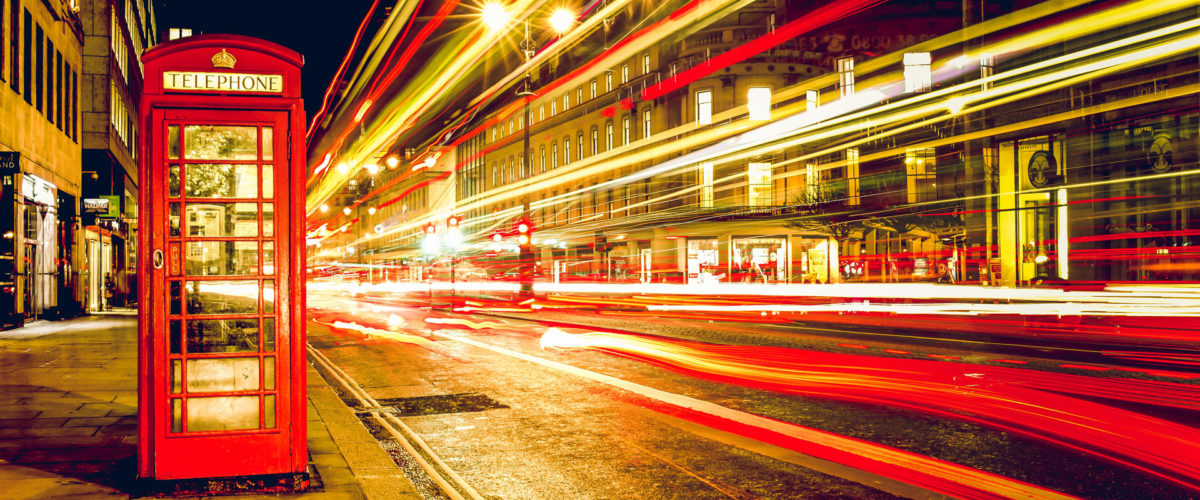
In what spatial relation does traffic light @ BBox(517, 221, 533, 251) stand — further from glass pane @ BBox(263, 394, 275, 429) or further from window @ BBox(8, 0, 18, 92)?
glass pane @ BBox(263, 394, 275, 429)

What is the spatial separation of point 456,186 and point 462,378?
71.6m

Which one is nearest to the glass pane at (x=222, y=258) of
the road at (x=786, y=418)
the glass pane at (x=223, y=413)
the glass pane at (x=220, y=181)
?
the glass pane at (x=220, y=181)

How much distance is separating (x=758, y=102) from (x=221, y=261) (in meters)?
38.5

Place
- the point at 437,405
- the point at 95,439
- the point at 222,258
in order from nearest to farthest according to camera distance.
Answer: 1. the point at 222,258
2. the point at 95,439
3. the point at 437,405

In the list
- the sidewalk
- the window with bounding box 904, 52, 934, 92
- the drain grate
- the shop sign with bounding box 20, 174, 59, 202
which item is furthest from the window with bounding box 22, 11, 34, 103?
the window with bounding box 904, 52, 934, 92

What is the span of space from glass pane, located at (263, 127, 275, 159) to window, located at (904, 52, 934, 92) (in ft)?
108

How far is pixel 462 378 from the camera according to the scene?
10.4m

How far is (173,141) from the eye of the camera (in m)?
4.83

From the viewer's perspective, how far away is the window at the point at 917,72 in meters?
33.7

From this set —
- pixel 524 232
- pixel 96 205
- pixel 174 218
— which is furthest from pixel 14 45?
pixel 174 218

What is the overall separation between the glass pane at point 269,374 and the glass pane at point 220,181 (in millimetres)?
1013

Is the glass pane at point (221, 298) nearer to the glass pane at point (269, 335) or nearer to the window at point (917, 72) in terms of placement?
the glass pane at point (269, 335)

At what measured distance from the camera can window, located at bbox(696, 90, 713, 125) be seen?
4288 centimetres

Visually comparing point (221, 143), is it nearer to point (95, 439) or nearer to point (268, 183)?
point (268, 183)
